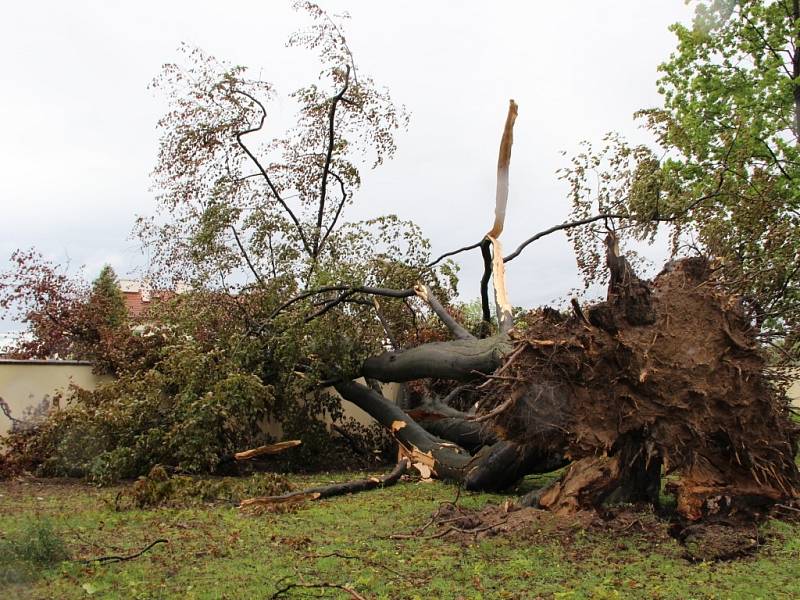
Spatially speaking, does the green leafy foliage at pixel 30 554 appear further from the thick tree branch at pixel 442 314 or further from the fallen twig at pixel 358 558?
the thick tree branch at pixel 442 314

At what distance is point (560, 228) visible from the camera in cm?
1053

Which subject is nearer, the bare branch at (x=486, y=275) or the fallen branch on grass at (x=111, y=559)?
the fallen branch on grass at (x=111, y=559)

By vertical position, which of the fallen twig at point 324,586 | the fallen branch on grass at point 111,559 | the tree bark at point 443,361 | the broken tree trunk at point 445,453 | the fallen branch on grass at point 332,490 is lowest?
the fallen twig at point 324,586

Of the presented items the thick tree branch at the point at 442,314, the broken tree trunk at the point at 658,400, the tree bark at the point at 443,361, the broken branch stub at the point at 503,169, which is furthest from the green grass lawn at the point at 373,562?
the broken branch stub at the point at 503,169

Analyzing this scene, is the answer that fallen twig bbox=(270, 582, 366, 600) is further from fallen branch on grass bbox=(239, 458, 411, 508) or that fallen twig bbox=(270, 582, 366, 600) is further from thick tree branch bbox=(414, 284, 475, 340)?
thick tree branch bbox=(414, 284, 475, 340)

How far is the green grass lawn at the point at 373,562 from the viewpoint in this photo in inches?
172

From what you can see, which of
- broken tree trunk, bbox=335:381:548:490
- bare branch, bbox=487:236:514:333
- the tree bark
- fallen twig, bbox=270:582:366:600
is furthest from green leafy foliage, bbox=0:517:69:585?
bare branch, bbox=487:236:514:333

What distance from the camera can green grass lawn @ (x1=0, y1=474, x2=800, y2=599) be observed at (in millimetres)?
4371

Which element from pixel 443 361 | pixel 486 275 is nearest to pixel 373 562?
pixel 443 361

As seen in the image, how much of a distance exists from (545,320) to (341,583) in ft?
8.75

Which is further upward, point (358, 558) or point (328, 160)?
point (328, 160)

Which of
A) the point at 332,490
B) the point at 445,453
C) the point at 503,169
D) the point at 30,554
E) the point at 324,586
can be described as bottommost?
the point at 324,586

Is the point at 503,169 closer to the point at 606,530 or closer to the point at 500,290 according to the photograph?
the point at 500,290

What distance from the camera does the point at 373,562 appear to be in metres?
4.96
